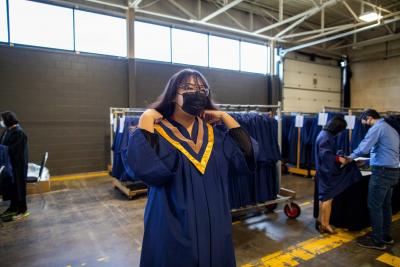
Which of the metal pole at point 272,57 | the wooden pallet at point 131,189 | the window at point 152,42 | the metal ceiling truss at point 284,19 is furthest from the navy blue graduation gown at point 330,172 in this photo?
the metal pole at point 272,57

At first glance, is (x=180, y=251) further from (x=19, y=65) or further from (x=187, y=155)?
(x=19, y=65)

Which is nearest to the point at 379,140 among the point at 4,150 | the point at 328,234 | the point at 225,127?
the point at 328,234

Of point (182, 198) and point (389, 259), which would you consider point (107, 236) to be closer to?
point (182, 198)

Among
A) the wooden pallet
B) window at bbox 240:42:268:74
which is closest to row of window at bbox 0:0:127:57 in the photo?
the wooden pallet

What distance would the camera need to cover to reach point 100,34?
22.6ft

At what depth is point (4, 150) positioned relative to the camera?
347 centimetres

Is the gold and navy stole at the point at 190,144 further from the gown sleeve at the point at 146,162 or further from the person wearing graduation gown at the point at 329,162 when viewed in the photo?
the person wearing graduation gown at the point at 329,162

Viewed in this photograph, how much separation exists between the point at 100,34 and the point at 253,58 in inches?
205

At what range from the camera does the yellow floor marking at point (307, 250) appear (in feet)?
8.57

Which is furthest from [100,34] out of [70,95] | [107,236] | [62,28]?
[107,236]

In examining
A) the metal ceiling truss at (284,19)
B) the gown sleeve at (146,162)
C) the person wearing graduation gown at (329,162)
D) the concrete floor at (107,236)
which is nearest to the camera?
the gown sleeve at (146,162)

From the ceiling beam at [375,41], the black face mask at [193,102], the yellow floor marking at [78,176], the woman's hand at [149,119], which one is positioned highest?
the ceiling beam at [375,41]

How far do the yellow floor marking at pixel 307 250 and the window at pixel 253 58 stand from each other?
23.0ft

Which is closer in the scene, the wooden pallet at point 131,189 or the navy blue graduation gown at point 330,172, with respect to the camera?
the navy blue graduation gown at point 330,172
